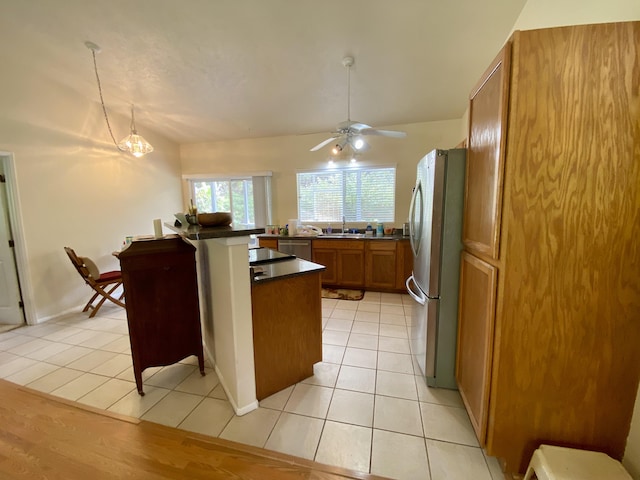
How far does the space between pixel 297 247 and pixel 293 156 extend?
1.71 m

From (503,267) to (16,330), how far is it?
15.7ft

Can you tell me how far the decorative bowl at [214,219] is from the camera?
163 centimetres

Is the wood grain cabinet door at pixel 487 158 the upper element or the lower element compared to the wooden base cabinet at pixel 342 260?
upper

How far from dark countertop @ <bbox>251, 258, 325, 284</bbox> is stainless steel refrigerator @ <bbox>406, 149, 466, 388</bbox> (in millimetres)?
781

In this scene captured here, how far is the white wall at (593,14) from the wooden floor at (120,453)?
1119 millimetres

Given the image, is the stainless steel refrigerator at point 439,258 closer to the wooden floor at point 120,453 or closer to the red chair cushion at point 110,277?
the wooden floor at point 120,453

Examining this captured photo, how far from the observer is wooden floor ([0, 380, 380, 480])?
1.32 meters

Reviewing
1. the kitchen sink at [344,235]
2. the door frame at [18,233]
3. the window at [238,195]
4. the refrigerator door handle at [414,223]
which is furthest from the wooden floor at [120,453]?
the window at [238,195]

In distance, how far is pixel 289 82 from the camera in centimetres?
311

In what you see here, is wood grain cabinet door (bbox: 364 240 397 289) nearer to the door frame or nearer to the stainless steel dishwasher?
the stainless steel dishwasher

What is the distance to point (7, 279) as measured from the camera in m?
3.09

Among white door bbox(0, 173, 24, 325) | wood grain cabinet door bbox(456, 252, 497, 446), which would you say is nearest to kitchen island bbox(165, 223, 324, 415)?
wood grain cabinet door bbox(456, 252, 497, 446)

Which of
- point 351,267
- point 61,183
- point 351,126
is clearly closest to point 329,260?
point 351,267

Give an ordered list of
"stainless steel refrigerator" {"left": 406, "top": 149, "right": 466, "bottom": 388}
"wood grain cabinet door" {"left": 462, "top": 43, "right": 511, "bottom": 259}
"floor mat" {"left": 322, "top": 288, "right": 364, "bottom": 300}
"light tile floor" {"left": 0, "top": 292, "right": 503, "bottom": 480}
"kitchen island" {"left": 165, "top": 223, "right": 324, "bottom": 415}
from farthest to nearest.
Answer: "floor mat" {"left": 322, "top": 288, "right": 364, "bottom": 300}, "stainless steel refrigerator" {"left": 406, "top": 149, "right": 466, "bottom": 388}, "kitchen island" {"left": 165, "top": 223, "right": 324, "bottom": 415}, "light tile floor" {"left": 0, "top": 292, "right": 503, "bottom": 480}, "wood grain cabinet door" {"left": 462, "top": 43, "right": 511, "bottom": 259}
